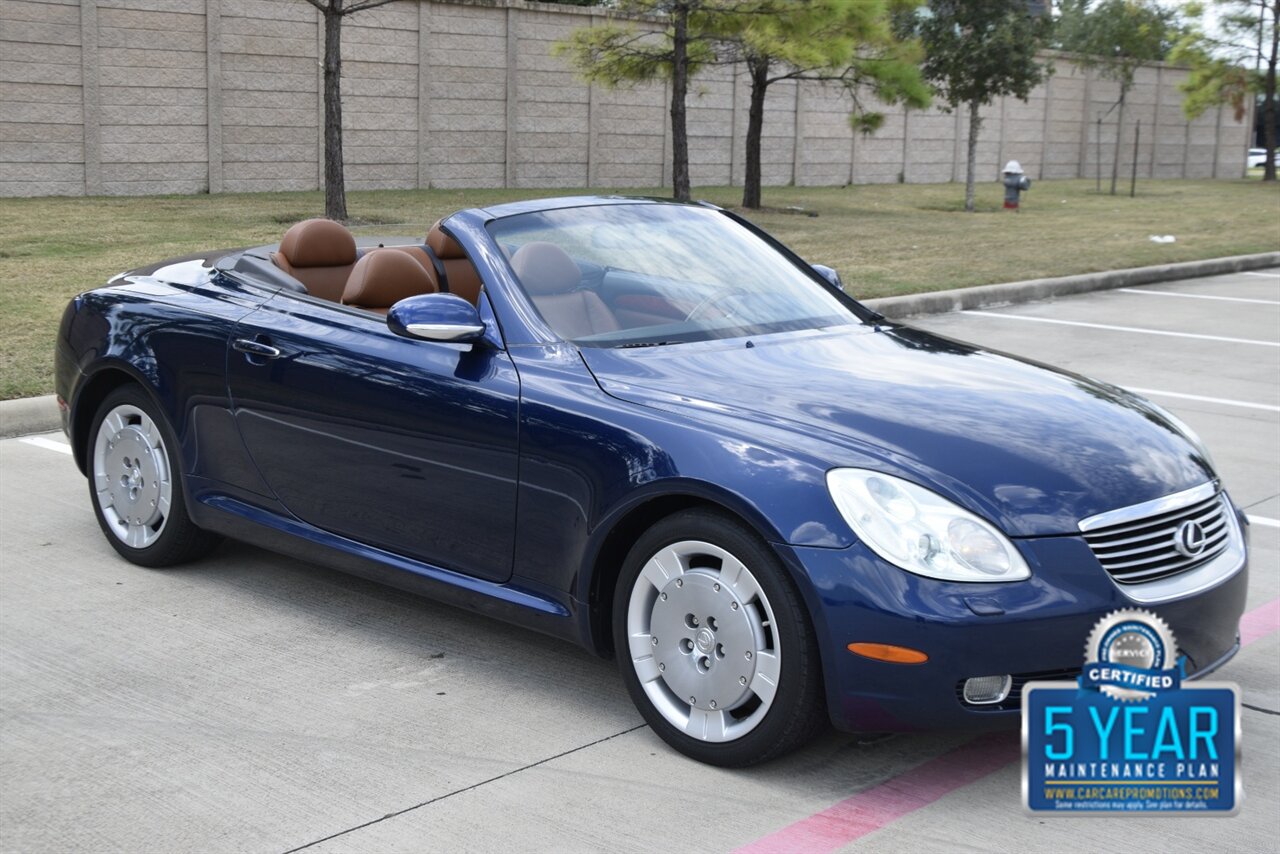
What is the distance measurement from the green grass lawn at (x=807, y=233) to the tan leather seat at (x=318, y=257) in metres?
3.20

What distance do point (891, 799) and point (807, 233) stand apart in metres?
16.3

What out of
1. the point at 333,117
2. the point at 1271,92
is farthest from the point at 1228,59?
the point at 333,117

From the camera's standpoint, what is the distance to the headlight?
11.5ft

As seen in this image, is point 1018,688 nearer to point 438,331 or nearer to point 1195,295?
point 438,331

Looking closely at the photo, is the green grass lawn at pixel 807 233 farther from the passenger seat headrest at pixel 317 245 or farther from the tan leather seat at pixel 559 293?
the tan leather seat at pixel 559 293

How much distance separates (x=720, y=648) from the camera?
379cm

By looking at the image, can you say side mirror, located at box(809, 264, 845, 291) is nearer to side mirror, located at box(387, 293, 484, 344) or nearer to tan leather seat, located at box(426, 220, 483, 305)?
tan leather seat, located at box(426, 220, 483, 305)

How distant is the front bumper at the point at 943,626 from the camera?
11.3 feet

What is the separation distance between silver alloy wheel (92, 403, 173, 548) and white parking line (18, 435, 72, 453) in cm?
206

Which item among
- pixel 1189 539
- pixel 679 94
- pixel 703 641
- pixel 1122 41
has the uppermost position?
pixel 1122 41

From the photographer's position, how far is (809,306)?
16.5 feet

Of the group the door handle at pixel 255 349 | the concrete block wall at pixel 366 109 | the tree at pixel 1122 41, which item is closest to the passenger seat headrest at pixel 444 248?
the door handle at pixel 255 349

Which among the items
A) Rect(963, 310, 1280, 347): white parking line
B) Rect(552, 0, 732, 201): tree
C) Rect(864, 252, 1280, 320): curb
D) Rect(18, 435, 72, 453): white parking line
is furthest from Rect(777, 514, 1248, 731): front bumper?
Rect(552, 0, 732, 201): tree

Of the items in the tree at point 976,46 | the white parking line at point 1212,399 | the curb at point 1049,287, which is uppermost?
the tree at point 976,46
